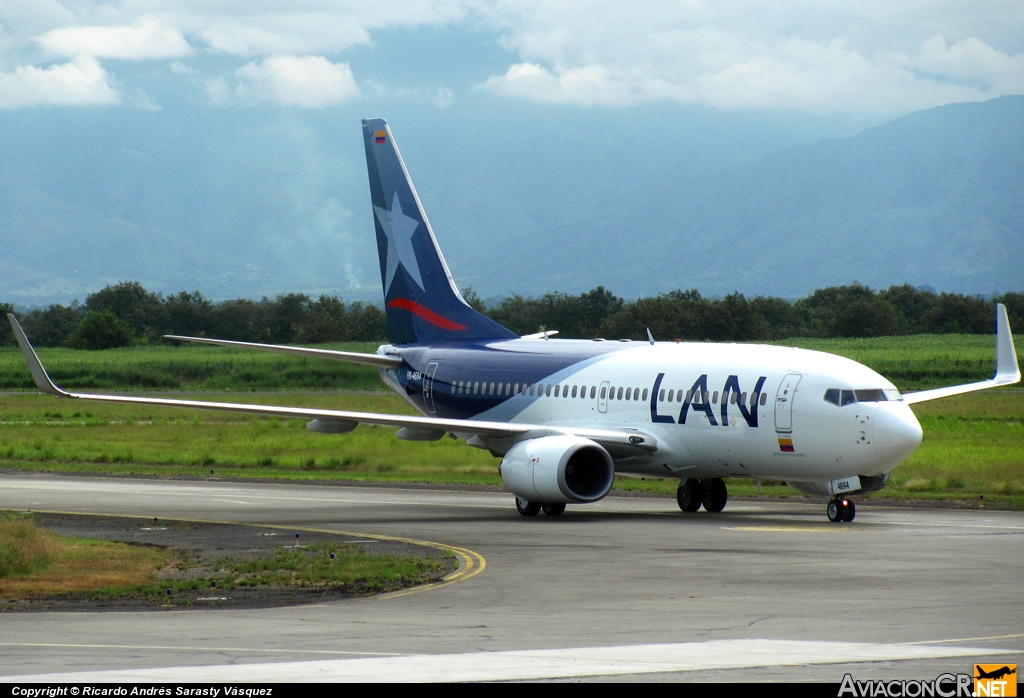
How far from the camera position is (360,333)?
10538 centimetres

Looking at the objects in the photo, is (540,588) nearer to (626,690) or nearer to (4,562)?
(4,562)

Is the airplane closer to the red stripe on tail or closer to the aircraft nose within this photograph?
the aircraft nose

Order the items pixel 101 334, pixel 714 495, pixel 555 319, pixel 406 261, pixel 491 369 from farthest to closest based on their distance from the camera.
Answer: pixel 101 334
pixel 555 319
pixel 406 261
pixel 491 369
pixel 714 495

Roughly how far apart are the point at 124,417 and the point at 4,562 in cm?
5234

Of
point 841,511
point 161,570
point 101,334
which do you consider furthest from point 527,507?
point 101,334

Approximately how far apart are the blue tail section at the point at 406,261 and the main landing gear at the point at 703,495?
368 inches

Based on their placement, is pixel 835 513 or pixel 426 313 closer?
pixel 835 513

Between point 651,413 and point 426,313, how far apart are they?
1096 centimetres

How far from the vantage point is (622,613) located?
2066cm

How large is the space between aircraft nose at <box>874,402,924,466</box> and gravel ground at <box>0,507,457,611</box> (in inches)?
415

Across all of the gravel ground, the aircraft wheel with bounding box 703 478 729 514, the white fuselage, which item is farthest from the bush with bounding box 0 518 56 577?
the aircraft wheel with bounding box 703 478 729 514

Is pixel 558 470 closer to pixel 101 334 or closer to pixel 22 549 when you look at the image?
pixel 22 549

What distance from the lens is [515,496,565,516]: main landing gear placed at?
37188mm

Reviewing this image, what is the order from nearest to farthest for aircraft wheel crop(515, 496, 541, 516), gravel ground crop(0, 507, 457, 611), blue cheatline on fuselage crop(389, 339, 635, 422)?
gravel ground crop(0, 507, 457, 611), aircraft wheel crop(515, 496, 541, 516), blue cheatline on fuselage crop(389, 339, 635, 422)
